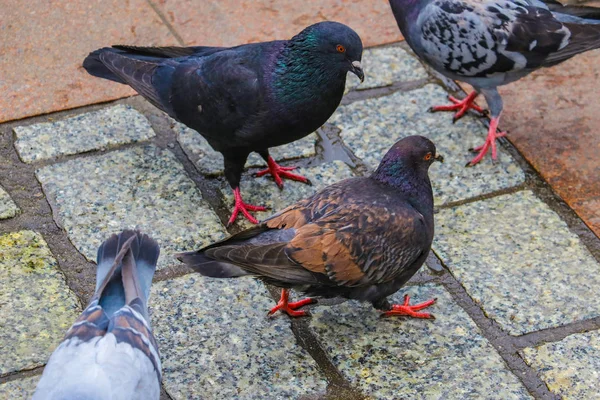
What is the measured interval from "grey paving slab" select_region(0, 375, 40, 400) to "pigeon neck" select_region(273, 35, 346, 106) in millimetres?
1828

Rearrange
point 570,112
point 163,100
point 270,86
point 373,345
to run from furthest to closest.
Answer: point 570,112
point 163,100
point 270,86
point 373,345

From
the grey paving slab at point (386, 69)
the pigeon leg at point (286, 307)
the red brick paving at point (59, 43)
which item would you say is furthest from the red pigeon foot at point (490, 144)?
the red brick paving at point (59, 43)

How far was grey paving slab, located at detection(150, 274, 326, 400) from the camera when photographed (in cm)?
390

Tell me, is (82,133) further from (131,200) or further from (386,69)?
(386,69)

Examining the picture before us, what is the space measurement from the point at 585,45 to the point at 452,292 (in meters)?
1.80

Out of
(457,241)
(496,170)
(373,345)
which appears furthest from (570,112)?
(373,345)

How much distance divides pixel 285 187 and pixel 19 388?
6.22 feet

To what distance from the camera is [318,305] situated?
4.41 m

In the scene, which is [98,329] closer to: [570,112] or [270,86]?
[270,86]

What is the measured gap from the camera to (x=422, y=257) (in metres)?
4.17

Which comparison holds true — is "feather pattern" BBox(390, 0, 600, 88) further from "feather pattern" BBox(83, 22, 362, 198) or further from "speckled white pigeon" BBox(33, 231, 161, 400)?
"speckled white pigeon" BBox(33, 231, 161, 400)

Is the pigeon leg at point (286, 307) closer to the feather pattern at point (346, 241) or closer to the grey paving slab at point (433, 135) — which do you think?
the feather pattern at point (346, 241)

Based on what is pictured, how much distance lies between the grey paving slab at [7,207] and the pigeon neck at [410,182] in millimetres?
1926

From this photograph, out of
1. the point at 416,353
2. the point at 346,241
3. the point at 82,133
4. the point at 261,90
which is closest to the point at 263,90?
the point at 261,90
